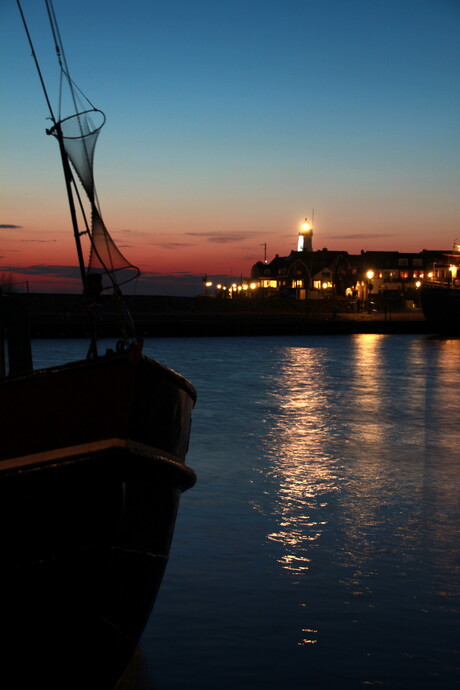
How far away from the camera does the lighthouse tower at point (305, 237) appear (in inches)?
5591

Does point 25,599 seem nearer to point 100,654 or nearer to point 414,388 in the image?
point 100,654

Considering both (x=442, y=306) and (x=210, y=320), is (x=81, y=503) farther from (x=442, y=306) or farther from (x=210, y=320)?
(x=210, y=320)

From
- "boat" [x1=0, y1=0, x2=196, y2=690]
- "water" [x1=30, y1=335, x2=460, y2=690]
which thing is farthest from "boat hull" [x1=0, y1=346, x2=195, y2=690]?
"water" [x1=30, y1=335, x2=460, y2=690]

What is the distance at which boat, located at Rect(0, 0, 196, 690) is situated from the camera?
475cm

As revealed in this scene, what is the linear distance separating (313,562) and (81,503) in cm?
451

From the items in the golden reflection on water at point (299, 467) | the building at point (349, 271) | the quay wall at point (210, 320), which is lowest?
the golden reflection on water at point (299, 467)

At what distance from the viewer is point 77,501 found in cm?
481

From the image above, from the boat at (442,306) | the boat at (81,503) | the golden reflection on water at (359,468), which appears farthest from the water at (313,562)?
the boat at (442,306)

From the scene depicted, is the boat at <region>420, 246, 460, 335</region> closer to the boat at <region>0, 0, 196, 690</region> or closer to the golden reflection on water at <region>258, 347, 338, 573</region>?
the golden reflection on water at <region>258, 347, 338, 573</region>

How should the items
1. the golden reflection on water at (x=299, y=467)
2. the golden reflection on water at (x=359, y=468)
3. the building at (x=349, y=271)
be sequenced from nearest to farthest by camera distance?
1. the golden reflection on water at (x=359, y=468)
2. the golden reflection on water at (x=299, y=467)
3. the building at (x=349, y=271)

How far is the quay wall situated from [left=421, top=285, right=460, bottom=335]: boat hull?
7.98ft

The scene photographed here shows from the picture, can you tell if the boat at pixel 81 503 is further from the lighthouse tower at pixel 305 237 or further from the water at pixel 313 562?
the lighthouse tower at pixel 305 237

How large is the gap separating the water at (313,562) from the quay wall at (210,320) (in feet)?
82.4

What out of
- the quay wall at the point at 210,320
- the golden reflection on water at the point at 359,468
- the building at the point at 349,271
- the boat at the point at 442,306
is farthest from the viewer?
the building at the point at 349,271
